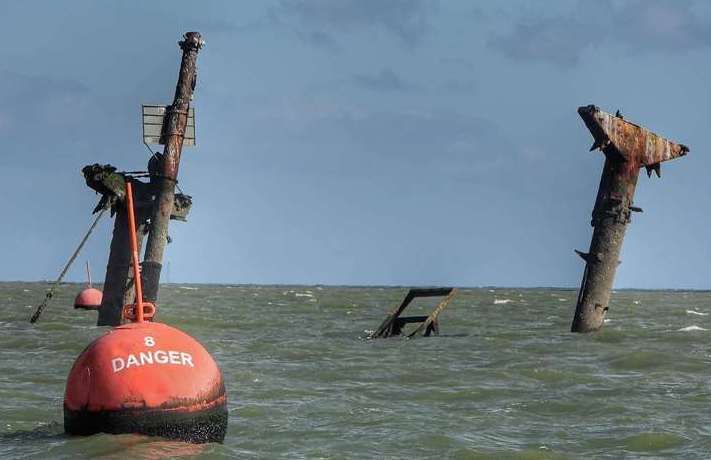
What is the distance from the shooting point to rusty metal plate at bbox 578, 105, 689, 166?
787 inches

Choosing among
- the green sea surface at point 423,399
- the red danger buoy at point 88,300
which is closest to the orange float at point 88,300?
the red danger buoy at point 88,300

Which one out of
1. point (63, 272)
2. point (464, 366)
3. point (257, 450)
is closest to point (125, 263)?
point (63, 272)

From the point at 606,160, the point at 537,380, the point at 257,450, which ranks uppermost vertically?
the point at 606,160

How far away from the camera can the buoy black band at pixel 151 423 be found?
970 cm

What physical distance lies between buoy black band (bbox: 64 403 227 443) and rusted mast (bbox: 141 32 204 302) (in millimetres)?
13115

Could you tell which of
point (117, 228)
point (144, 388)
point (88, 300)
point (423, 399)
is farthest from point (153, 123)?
point (88, 300)

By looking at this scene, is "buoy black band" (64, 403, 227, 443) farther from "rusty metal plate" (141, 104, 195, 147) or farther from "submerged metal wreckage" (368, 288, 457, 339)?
"submerged metal wreckage" (368, 288, 457, 339)

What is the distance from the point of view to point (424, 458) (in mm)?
10273

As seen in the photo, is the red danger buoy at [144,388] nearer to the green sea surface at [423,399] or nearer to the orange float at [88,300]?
the green sea surface at [423,399]

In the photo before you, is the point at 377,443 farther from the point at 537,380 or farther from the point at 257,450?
the point at 537,380

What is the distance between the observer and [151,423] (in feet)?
31.9

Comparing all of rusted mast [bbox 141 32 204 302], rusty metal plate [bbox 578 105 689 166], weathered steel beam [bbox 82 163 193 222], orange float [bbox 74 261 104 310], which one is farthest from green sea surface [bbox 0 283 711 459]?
orange float [bbox 74 261 104 310]

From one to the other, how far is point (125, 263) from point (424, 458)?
1502cm

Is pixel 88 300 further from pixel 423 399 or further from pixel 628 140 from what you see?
pixel 423 399
